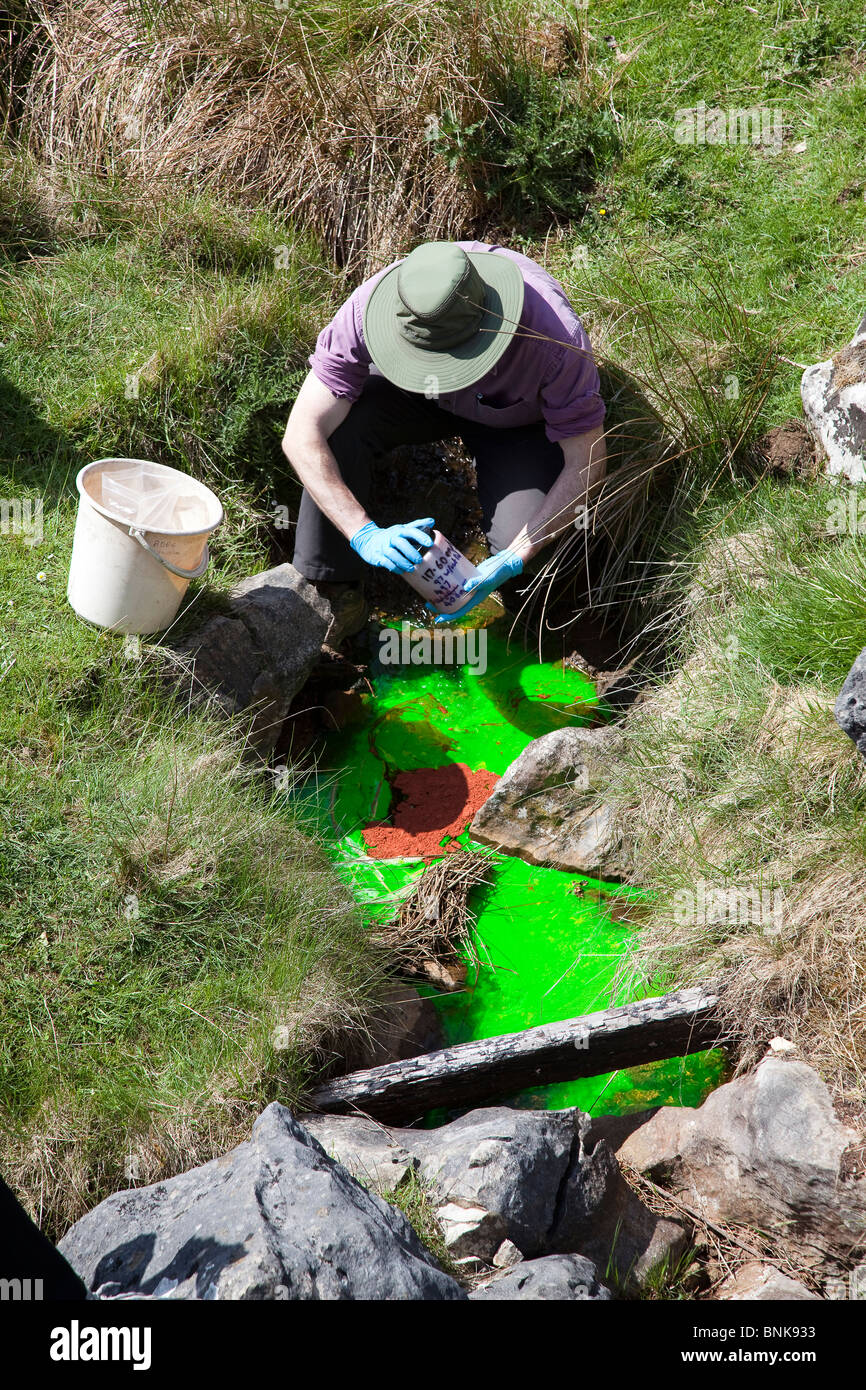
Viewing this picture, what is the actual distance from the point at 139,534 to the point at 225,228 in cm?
199

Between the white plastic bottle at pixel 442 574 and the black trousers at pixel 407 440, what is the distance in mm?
437

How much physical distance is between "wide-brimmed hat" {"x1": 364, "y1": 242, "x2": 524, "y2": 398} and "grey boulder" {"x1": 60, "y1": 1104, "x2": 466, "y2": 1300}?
2.18 meters

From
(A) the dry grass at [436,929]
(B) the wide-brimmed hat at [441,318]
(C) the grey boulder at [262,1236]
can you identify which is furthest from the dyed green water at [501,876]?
(B) the wide-brimmed hat at [441,318]

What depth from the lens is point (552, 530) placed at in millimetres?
3502

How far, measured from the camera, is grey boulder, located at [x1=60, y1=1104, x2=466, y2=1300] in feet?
5.89

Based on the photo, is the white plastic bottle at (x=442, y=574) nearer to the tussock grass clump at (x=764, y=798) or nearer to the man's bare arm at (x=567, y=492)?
the man's bare arm at (x=567, y=492)

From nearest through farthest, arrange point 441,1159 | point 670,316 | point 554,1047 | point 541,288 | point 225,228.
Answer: point 441,1159 → point 554,1047 → point 541,288 → point 670,316 → point 225,228

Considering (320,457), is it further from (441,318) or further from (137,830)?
(137,830)

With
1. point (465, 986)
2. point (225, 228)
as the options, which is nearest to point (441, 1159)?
point (465, 986)

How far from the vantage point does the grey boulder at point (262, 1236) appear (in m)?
1.80

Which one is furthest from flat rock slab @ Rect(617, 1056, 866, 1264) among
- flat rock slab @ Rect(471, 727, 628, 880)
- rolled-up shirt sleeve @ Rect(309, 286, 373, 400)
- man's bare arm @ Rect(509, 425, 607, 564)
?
rolled-up shirt sleeve @ Rect(309, 286, 373, 400)

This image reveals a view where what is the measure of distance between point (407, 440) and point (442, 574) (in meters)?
0.85

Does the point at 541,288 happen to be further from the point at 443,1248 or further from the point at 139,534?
the point at 443,1248

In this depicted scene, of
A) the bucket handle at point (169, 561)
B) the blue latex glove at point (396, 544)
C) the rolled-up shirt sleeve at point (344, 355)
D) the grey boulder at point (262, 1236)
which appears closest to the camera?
the grey boulder at point (262, 1236)
